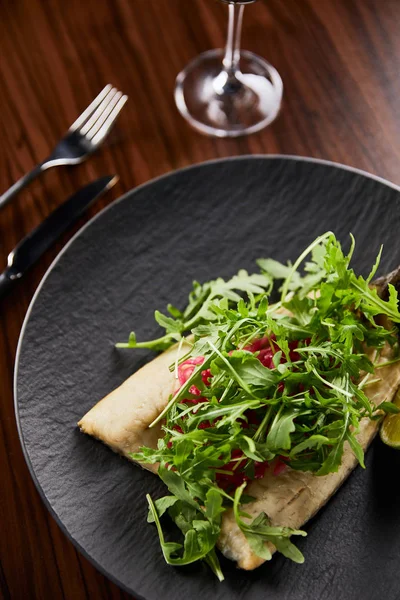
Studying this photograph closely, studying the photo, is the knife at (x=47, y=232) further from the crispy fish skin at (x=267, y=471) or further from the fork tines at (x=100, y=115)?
the crispy fish skin at (x=267, y=471)

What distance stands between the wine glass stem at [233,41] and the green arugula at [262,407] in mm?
861

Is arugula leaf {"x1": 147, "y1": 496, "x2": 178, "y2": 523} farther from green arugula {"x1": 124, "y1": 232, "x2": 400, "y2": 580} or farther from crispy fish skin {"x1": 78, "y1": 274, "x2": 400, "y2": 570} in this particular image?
crispy fish skin {"x1": 78, "y1": 274, "x2": 400, "y2": 570}

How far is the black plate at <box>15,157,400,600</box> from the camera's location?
158cm

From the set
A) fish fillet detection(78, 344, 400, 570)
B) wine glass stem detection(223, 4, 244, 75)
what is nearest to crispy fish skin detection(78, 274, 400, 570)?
fish fillet detection(78, 344, 400, 570)

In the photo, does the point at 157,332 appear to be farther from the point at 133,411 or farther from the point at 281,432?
the point at 281,432

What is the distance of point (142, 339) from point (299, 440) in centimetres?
52

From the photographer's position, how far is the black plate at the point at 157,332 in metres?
1.58

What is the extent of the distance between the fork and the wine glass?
22cm

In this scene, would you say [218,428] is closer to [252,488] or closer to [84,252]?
[252,488]

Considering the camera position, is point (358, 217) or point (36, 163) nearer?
point (358, 217)

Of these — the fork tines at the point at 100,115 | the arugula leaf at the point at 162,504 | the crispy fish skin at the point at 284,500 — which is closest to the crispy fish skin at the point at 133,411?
the arugula leaf at the point at 162,504

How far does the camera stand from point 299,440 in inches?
62.9

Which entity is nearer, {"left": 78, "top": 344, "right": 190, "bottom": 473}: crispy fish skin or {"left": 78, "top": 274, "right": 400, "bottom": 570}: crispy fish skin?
{"left": 78, "top": 274, "right": 400, "bottom": 570}: crispy fish skin

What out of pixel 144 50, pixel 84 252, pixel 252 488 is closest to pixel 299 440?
pixel 252 488
